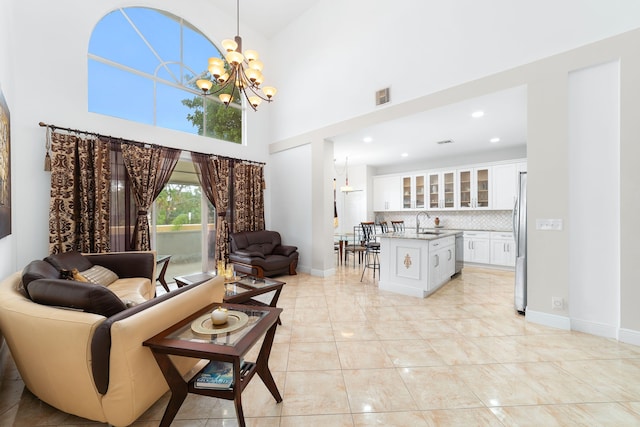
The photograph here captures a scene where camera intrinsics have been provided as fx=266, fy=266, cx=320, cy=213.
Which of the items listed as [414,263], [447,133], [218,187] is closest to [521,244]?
[414,263]

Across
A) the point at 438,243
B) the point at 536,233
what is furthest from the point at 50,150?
the point at 536,233

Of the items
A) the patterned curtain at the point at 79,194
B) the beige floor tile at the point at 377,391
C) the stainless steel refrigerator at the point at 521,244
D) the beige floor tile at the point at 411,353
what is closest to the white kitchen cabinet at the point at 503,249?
the stainless steel refrigerator at the point at 521,244

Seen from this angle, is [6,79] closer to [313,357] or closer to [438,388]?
[313,357]

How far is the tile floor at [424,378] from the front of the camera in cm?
164

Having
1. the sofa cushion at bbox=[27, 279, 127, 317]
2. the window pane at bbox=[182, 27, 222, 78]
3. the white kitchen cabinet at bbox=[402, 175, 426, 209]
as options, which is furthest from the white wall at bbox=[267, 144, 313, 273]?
the sofa cushion at bbox=[27, 279, 127, 317]

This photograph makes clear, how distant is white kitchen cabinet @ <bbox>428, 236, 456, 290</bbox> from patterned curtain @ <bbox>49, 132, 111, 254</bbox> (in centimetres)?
472

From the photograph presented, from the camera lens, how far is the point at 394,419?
5.32ft

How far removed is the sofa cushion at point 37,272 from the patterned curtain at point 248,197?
125 inches

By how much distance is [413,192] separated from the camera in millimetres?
7406

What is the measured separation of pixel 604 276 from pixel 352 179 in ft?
20.6

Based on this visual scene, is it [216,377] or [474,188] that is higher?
Result: [474,188]

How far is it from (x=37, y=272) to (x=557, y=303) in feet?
15.7

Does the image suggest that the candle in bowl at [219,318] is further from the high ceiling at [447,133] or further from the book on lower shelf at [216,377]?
the high ceiling at [447,133]

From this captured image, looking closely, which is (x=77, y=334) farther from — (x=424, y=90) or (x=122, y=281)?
(x=424, y=90)
